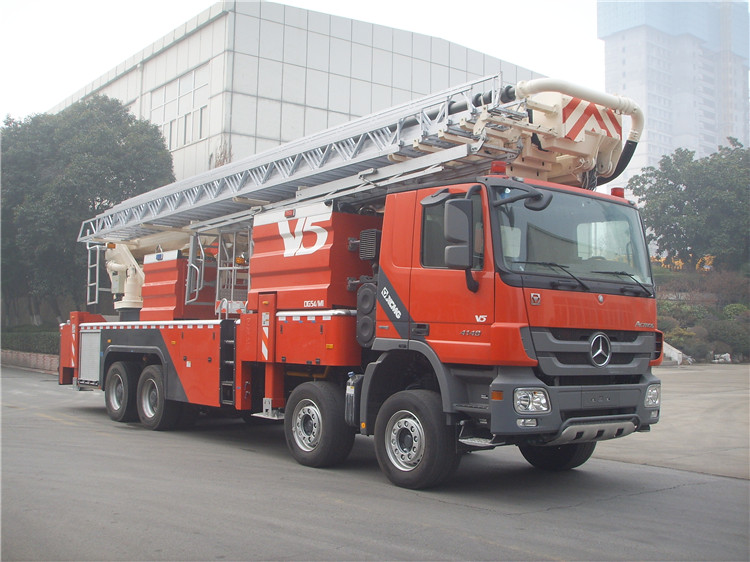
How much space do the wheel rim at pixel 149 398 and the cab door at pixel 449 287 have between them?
19.7 ft

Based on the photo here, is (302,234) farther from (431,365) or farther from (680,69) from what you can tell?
(680,69)

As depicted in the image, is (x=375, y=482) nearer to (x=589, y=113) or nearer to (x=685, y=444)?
(x=589, y=113)

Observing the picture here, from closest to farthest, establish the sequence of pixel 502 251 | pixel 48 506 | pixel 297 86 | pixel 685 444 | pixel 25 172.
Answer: pixel 48 506 < pixel 502 251 < pixel 685 444 < pixel 25 172 < pixel 297 86

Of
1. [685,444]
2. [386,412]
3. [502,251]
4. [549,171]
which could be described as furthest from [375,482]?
[685,444]

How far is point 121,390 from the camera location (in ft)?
41.7

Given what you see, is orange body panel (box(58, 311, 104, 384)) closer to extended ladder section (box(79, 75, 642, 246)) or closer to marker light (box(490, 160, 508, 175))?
extended ladder section (box(79, 75, 642, 246))

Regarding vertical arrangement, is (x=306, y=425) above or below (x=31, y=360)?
above

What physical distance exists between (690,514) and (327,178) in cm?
556

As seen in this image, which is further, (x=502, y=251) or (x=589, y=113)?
(x=589, y=113)

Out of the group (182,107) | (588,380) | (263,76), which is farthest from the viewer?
(182,107)

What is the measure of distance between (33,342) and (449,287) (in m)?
27.1

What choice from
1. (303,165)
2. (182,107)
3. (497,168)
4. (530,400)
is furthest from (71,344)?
(182,107)

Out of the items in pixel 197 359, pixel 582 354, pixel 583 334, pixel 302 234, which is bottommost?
pixel 197 359

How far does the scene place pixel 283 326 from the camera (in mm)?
9195
